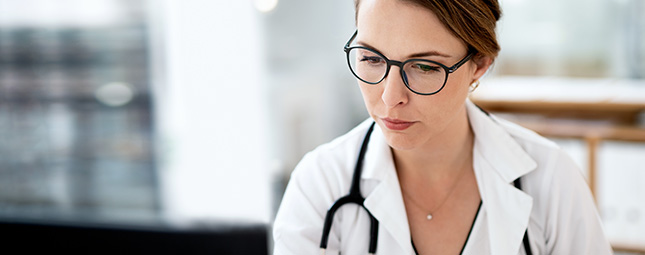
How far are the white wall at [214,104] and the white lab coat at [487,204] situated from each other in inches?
50.0

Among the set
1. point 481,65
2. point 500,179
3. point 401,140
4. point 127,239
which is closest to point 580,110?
point 500,179

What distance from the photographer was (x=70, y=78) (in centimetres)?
296

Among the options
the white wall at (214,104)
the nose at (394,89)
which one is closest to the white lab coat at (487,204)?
the nose at (394,89)

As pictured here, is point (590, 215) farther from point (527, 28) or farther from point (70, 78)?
point (70, 78)

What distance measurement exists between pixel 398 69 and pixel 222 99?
1.60 m

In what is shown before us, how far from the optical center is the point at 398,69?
1.06 metres

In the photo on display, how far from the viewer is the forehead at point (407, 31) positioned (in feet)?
3.40

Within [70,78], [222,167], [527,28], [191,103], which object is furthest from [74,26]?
[527,28]

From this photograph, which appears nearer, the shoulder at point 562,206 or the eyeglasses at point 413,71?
the eyeglasses at point 413,71

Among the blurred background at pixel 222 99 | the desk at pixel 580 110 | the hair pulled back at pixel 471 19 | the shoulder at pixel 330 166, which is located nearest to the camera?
the hair pulled back at pixel 471 19

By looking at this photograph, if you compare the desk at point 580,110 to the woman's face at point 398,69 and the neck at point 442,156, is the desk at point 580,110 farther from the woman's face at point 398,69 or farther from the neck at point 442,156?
the woman's face at point 398,69

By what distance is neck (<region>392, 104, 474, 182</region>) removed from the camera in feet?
4.18

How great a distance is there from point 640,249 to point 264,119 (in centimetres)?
149

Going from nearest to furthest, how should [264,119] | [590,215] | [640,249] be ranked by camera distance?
[590,215]
[640,249]
[264,119]
